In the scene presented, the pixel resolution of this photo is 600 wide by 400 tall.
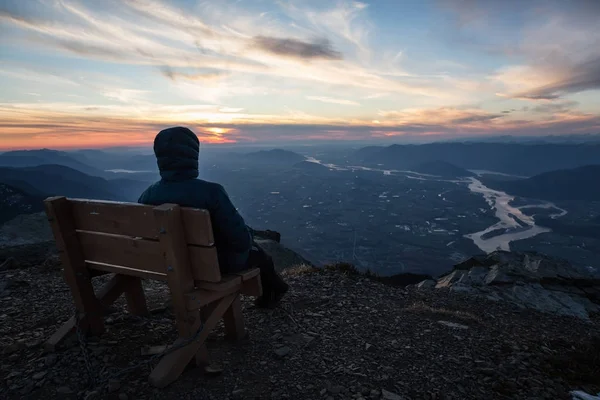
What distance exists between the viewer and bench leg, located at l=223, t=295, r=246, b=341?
4957 millimetres

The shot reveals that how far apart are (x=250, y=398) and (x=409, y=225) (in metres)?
188

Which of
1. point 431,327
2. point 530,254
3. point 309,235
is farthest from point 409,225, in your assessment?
point 431,327

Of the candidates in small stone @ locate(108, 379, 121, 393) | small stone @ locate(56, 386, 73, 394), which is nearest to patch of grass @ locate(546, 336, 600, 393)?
small stone @ locate(108, 379, 121, 393)

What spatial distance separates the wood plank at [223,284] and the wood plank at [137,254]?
16 centimetres

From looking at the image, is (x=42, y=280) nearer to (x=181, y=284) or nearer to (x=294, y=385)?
(x=181, y=284)

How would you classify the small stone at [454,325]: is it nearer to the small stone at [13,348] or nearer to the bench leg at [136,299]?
the bench leg at [136,299]

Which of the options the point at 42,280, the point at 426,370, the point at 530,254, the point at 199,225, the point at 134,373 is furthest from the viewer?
the point at 530,254

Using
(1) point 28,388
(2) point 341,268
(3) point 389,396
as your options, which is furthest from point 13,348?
(2) point 341,268

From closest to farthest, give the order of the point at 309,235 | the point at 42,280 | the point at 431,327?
the point at 431,327
the point at 42,280
the point at 309,235

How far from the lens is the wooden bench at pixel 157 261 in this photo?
3637 mm

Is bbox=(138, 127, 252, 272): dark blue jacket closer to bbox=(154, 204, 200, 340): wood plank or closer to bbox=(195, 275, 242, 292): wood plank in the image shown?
bbox=(195, 275, 242, 292): wood plank

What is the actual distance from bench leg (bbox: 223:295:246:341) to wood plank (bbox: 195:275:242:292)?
21.6 inches

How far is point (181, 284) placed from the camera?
3.70 meters

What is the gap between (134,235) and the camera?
3957 millimetres
